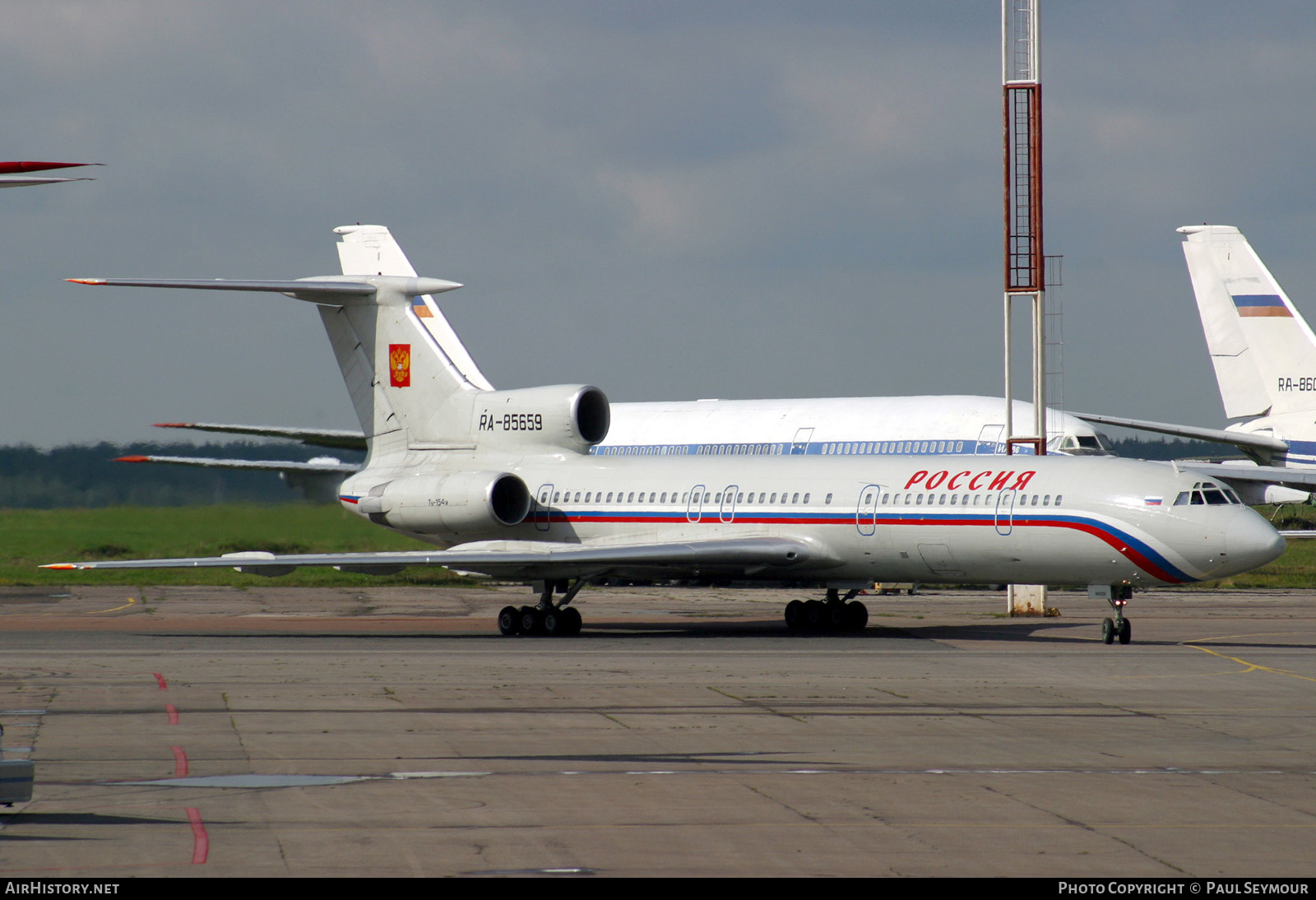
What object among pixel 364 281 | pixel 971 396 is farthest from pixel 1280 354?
pixel 364 281

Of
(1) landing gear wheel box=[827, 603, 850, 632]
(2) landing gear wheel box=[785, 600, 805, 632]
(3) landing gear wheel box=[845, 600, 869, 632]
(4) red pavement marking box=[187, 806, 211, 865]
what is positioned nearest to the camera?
(4) red pavement marking box=[187, 806, 211, 865]

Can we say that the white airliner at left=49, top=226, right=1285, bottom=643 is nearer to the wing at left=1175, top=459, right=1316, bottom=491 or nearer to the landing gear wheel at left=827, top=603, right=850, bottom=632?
the landing gear wheel at left=827, top=603, right=850, bottom=632

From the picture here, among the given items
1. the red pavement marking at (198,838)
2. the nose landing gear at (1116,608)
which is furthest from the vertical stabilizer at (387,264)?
the red pavement marking at (198,838)

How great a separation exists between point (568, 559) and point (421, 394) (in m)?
6.67

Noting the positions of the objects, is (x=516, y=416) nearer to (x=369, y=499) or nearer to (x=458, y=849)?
(x=369, y=499)

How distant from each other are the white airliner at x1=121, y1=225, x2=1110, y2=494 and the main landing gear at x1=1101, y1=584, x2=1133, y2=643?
32.0 feet

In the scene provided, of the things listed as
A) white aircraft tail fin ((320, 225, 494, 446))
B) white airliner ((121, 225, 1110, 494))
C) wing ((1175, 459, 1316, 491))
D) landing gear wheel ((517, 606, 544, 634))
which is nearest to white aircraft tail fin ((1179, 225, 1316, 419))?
wing ((1175, 459, 1316, 491))

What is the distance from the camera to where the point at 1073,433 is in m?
36.2

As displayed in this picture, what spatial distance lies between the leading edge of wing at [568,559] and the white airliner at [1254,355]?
16934 millimetres

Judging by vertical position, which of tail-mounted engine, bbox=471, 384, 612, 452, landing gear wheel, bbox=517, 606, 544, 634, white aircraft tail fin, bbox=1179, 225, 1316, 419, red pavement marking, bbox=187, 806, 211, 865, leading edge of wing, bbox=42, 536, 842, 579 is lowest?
landing gear wheel, bbox=517, 606, 544, 634

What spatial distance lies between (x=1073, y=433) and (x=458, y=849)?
2931cm

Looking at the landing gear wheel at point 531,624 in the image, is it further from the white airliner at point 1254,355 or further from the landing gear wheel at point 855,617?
the white airliner at point 1254,355

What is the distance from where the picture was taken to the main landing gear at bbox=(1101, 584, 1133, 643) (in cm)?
2531

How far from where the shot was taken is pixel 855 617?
96.4ft
